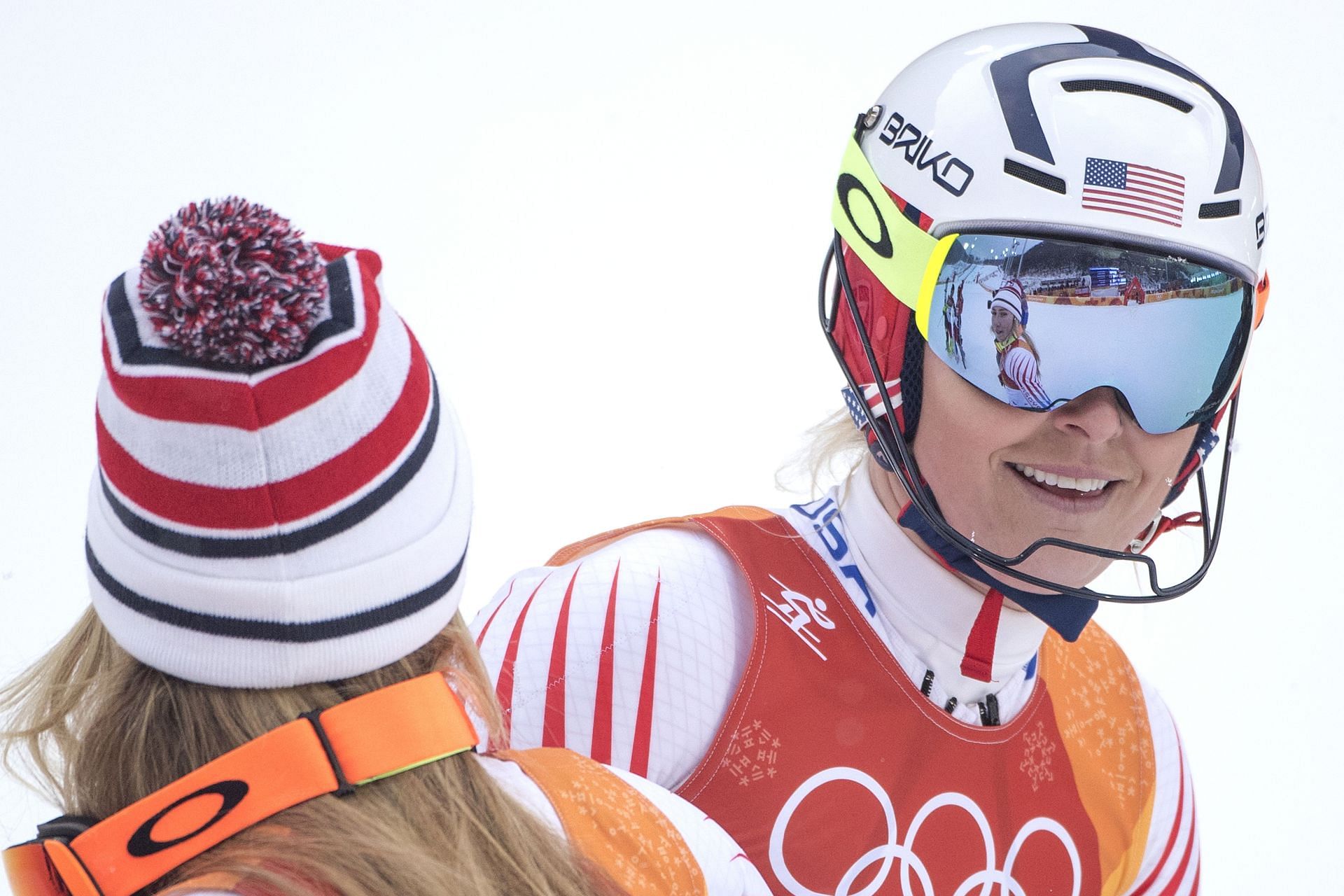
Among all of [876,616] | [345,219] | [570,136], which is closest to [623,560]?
[876,616]

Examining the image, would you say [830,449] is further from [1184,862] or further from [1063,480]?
[1184,862]

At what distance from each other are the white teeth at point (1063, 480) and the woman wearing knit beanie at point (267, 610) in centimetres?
61

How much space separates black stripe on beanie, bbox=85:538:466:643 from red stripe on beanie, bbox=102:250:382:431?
10cm

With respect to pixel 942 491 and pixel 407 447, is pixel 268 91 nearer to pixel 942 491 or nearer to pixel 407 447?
pixel 942 491

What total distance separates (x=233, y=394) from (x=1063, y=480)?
31.2 inches

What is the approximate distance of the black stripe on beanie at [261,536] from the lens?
73 centimetres

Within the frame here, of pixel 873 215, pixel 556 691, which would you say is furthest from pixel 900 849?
pixel 873 215

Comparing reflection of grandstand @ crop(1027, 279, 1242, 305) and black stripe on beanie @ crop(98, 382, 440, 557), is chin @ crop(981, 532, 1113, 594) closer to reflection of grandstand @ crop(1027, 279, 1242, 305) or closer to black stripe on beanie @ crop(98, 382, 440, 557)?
reflection of grandstand @ crop(1027, 279, 1242, 305)

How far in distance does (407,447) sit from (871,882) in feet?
2.33

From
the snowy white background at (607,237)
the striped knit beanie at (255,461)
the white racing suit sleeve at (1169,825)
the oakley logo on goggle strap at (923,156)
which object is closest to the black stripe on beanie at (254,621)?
the striped knit beanie at (255,461)

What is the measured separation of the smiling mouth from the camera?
1.28 meters

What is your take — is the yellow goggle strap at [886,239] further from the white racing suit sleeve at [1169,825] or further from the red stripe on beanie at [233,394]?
the red stripe on beanie at [233,394]

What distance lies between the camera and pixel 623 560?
1.34m

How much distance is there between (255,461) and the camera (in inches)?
28.3
